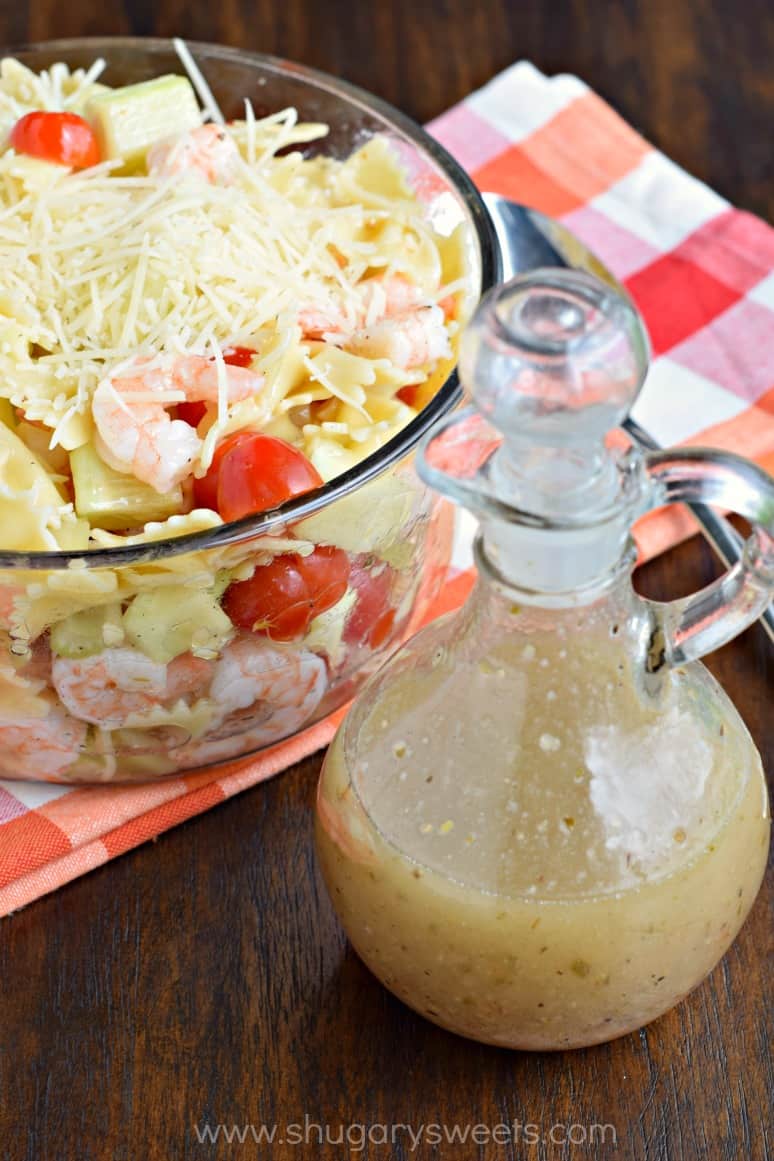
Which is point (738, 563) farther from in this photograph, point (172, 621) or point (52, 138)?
point (52, 138)

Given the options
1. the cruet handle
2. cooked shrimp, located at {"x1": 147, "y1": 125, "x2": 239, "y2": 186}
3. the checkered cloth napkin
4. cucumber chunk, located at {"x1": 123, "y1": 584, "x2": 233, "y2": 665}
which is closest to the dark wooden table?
the checkered cloth napkin

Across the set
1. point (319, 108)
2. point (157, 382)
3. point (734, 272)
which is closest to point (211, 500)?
point (157, 382)

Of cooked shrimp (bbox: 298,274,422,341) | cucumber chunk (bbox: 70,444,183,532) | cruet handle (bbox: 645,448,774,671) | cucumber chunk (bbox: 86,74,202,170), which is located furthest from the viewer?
cucumber chunk (bbox: 86,74,202,170)

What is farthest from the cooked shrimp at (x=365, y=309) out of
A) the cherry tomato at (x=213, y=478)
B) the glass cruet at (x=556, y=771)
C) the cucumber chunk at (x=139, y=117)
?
the glass cruet at (x=556, y=771)

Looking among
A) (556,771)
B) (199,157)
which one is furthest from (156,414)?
(556,771)

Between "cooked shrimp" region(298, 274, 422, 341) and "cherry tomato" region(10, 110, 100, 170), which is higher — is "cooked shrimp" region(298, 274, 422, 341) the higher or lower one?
the lower one

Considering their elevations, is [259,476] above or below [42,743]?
above

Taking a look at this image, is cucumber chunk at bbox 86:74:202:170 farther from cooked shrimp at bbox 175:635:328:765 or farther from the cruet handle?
the cruet handle
